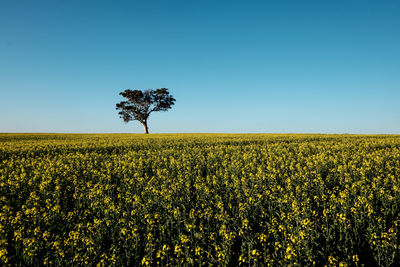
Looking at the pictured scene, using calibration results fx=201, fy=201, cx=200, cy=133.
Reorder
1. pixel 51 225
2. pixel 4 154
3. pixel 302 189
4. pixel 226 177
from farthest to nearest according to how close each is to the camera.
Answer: pixel 4 154 < pixel 226 177 < pixel 302 189 < pixel 51 225

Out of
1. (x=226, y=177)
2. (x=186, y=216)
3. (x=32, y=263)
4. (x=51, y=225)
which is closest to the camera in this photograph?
(x=32, y=263)

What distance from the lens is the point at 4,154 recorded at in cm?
1698

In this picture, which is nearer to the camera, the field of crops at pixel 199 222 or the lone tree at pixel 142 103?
the field of crops at pixel 199 222

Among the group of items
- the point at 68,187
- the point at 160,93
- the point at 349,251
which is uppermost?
the point at 160,93

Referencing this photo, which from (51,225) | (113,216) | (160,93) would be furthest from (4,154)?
(160,93)

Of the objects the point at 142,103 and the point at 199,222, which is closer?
the point at 199,222

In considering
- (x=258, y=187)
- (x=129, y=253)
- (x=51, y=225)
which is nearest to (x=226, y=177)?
(x=258, y=187)

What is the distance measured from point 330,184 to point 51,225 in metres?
11.2

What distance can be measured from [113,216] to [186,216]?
2211 millimetres

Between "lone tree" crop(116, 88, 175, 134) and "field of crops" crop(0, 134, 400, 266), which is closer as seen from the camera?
"field of crops" crop(0, 134, 400, 266)

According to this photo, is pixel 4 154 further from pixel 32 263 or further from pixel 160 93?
pixel 160 93

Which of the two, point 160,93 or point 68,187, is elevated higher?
point 160,93

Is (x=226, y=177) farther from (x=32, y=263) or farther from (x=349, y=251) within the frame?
(x=32, y=263)

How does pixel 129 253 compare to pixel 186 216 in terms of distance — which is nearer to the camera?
pixel 129 253
